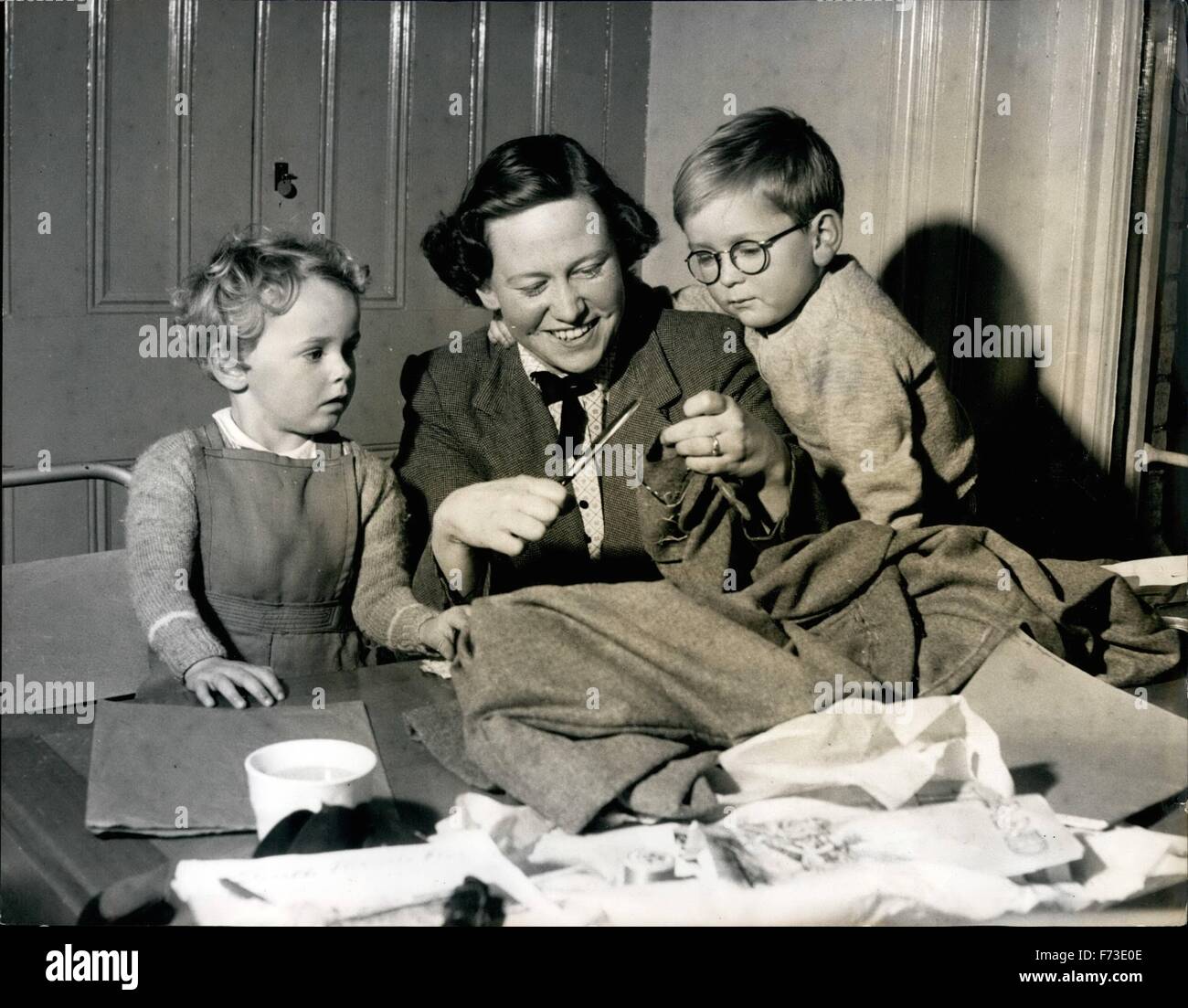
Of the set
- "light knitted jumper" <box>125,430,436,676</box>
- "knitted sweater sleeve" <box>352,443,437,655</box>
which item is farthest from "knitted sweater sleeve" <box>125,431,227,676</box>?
"knitted sweater sleeve" <box>352,443,437,655</box>

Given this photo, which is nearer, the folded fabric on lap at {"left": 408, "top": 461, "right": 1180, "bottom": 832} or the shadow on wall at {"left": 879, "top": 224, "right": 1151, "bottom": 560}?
the folded fabric on lap at {"left": 408, "top": 461, "right": 1180, "bottom": 832}

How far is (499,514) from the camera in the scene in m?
0.94

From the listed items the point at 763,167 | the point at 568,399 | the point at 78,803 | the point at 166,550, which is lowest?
the point at 78,803

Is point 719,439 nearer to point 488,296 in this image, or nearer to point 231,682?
point 488,296

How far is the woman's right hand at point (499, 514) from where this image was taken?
929mm

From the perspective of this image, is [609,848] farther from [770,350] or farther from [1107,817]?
[770,350]

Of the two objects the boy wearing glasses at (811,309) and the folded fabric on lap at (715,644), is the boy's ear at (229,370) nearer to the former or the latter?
the folded fabric on lap at (715,644)

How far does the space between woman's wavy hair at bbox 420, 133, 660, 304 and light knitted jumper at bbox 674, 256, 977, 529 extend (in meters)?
0.11

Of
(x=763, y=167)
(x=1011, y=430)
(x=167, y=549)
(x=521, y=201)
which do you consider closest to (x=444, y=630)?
(x=167, y=549)

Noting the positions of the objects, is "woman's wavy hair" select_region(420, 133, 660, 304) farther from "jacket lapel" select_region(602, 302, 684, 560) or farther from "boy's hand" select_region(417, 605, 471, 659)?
"boy's hand" select_region(417, 605, 471, 659)

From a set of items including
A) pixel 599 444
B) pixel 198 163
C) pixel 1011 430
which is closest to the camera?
pixel 198 163

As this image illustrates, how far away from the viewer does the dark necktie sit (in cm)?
106

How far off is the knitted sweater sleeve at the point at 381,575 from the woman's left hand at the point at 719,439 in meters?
0.24

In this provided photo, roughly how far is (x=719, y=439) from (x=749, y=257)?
0.21 metres
